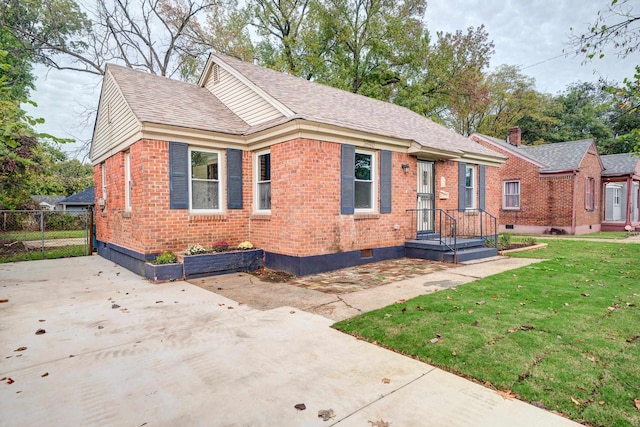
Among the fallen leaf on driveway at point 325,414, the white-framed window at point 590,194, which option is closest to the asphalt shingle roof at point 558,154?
the white-framed window at point 590,194

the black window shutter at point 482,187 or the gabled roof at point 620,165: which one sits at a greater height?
the gabled roof at point 620,165

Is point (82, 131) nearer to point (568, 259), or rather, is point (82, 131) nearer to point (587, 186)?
point (568, 259)

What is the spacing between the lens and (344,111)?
9680mm

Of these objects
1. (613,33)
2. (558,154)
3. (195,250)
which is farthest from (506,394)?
(558,154)

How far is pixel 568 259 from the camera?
30.7 feet

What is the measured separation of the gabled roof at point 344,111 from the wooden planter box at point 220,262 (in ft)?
11.9

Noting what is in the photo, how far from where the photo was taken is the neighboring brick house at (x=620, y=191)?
64.4 ft

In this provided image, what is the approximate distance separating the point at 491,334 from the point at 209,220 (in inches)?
266

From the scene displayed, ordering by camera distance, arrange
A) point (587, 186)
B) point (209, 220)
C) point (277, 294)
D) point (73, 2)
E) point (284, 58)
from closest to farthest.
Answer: point (277, 294) < point (209, 220) < point (587, 186) < point (73, 2) < point (284, 58)

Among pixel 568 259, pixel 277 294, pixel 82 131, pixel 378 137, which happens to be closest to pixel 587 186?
pixel 568 259

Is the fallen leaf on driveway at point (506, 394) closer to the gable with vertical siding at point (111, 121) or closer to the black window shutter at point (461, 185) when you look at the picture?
the gable with vertical siding at point (111, 121)

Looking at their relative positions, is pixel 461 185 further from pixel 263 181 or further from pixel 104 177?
pixel 104 177

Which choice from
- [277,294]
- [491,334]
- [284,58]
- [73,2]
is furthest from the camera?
[284,58]

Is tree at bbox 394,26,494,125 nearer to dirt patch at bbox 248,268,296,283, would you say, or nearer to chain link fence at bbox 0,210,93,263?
dirt patch at bbox 248,268,296,283
